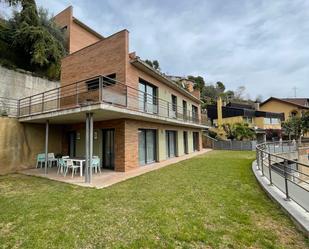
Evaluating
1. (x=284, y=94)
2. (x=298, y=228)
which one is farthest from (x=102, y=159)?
(x=284, y=94)

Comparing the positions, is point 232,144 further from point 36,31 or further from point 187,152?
point 36,31

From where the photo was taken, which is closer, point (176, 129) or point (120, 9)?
point (120, 9)

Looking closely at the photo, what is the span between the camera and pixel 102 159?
1241 cm

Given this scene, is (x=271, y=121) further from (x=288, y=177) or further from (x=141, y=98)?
(x=288, y=177)

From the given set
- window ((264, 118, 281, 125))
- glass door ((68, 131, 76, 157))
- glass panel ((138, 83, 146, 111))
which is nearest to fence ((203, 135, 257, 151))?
window ((264, 118, 281, 125))

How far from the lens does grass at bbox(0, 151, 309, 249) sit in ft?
12.3

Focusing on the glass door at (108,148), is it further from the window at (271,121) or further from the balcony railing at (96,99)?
the window at (271,121)

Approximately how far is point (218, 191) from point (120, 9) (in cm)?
1042

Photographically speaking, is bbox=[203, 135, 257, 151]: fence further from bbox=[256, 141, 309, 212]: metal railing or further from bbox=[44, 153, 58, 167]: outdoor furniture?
bbox=[44, 153, 58, 167]: outdoor furniture

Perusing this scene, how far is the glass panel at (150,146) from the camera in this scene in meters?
13.6

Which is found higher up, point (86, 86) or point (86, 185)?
point (86, 86)

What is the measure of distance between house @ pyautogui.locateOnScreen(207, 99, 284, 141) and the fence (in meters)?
8.36

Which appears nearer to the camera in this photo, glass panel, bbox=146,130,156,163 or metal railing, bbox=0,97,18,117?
glass panel, bbox=146,130,156,163

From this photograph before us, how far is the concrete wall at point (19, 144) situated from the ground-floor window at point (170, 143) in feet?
27.2
